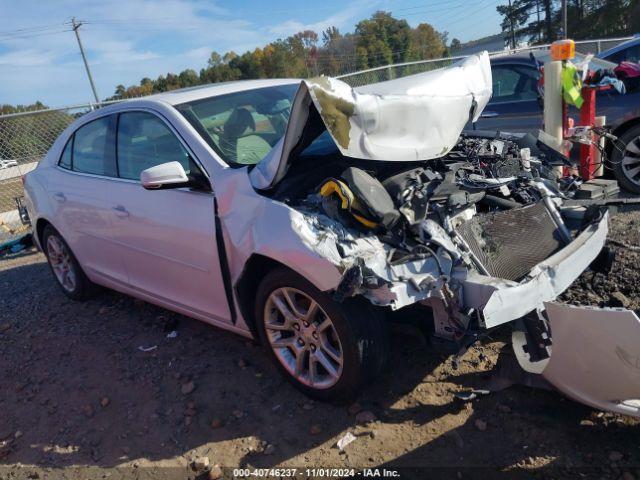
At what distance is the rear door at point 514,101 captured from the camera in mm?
6812

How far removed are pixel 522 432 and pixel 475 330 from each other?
0.56 meters

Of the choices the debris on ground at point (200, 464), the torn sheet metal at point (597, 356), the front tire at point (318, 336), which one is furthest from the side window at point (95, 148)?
the torn sheet metal at point (597, 356)

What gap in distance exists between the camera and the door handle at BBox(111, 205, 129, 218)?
3854 millimetres

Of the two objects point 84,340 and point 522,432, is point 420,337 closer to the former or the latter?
point 522,432

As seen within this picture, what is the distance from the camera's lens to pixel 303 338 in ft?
9.88

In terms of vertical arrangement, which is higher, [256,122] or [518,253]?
[256,122]

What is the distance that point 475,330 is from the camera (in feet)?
8.41

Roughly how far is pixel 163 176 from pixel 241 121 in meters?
0.81

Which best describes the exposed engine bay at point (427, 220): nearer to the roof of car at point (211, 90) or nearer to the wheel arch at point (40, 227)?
the roof of car at point (211, 90)

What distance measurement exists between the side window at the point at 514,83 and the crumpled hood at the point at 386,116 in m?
3.81

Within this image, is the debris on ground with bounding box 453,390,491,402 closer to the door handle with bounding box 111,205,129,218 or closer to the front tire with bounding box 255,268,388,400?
the front tire with bounding box 255,268,388,400

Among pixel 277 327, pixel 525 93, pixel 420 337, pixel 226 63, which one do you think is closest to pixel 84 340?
pixel 277 327

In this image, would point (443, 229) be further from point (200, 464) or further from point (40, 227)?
point (40, 227)

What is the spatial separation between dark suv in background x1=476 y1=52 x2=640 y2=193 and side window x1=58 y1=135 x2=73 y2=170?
16.4 feet
